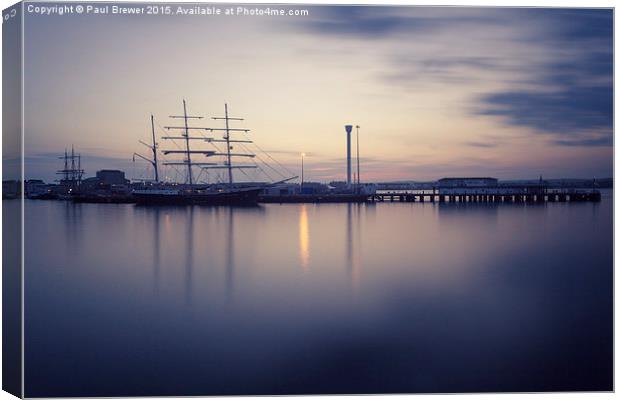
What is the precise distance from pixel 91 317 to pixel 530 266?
593cm

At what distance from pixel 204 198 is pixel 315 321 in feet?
70.6

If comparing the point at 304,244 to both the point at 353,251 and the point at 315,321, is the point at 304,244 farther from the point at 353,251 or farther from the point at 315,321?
the point at 315,321

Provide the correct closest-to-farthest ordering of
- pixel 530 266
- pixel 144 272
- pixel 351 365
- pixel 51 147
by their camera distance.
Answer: pixel 351 365 < pixel 51 147 < pixel 144 272 < pixel 530 266

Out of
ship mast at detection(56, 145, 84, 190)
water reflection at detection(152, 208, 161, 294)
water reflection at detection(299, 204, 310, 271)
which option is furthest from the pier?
ship mast at detection(56, 145, 84, 190)

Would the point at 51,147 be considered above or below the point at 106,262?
above

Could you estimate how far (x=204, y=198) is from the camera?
2694cm

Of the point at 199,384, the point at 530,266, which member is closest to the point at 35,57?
the point at 199,384

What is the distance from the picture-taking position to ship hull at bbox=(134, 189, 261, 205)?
1051 inches

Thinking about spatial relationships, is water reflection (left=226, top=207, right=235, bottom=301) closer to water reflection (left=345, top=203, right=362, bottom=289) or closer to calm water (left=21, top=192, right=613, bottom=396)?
calm water (left=21, top=192, right=613, bottom=396)

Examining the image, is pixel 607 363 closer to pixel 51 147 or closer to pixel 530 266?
pixel 530 266

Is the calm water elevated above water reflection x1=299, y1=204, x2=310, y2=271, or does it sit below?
below

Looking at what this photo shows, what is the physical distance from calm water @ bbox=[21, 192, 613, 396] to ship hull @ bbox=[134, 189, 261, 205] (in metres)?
15.9

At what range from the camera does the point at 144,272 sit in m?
8.41

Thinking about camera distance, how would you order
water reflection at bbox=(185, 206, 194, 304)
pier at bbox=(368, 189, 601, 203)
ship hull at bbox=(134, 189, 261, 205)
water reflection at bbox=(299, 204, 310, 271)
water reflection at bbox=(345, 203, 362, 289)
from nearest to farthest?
water reflection at bbox=(185, 206, 194, 304) < water reflection at bbox=(345, 203, 362, 289) < water reflection at bbox=(299, 204, 310, 271) < ship hull at bbox=(134, 189, 261, 205) < pier at bbox=(368, 189, 601, 203)
